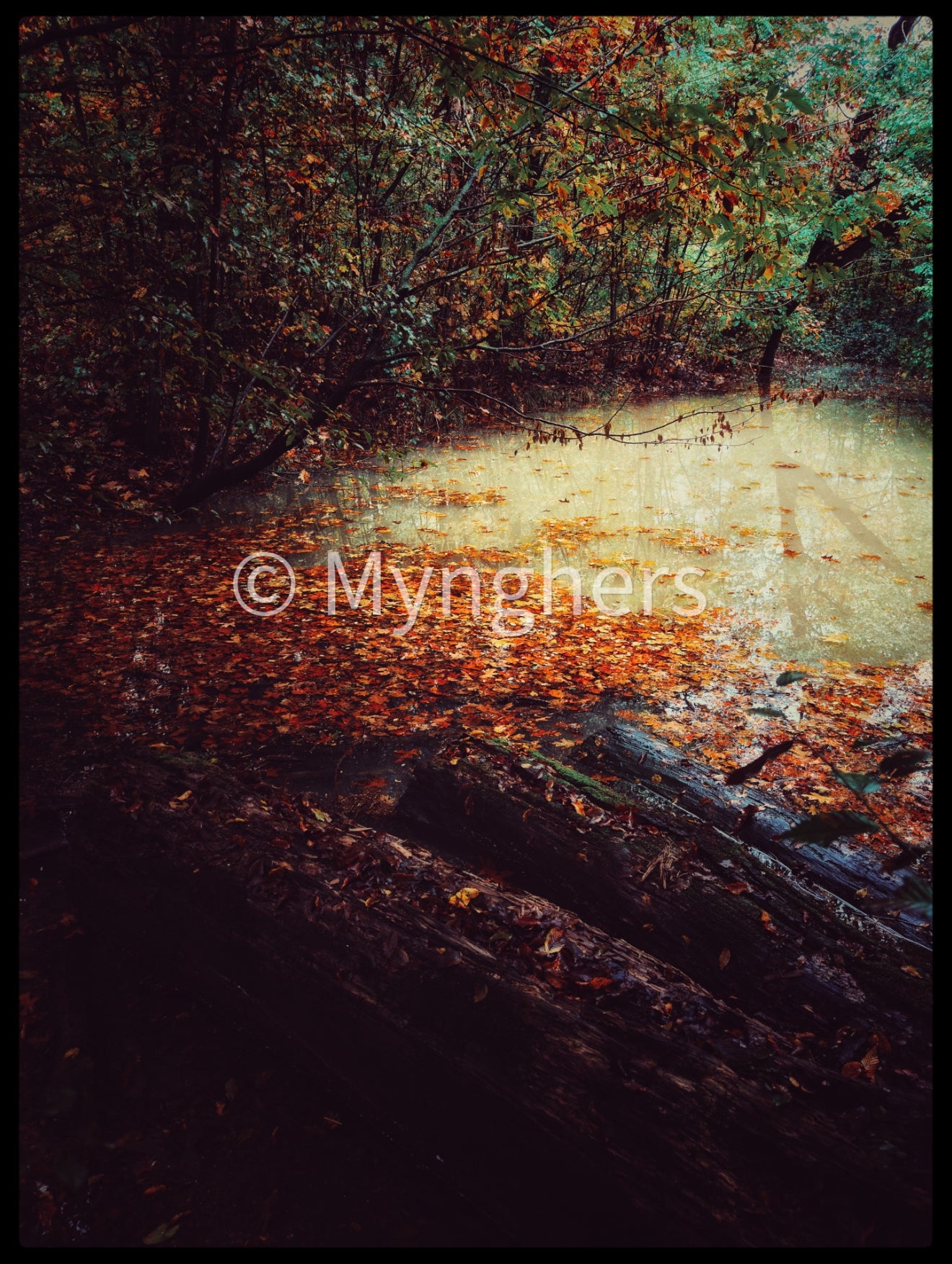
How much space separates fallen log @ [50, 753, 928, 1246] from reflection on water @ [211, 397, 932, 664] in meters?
4.50

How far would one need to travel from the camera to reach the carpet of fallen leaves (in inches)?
189

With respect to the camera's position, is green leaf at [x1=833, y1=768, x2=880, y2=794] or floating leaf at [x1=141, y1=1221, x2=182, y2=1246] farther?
floating leaf at [x1=141, y1=1221, x2=182, y2=1246]

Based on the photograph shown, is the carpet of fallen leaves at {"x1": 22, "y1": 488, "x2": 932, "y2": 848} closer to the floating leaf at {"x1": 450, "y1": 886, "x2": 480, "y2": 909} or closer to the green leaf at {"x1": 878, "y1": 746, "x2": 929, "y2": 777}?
the floating leaf at {"x1": 450, "y1": 886, "x2": 480, "y2": 909}

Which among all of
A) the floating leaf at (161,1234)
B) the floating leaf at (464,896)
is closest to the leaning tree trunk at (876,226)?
the floating leaf at (464,896)

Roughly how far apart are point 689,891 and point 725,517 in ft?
26.3

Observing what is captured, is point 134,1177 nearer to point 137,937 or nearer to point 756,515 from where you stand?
point 137,937

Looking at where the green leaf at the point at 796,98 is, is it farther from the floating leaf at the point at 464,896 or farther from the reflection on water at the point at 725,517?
the reflection on water at the point at 725,517

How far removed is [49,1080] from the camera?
2.65 metres

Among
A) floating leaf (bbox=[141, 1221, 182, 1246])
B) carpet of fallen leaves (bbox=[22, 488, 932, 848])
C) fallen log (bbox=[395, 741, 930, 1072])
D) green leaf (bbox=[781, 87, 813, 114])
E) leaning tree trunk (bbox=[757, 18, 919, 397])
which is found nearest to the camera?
floating leaf (bbox=[141, 1221, 182, 1246])

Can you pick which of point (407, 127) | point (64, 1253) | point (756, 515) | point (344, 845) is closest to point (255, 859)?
point (344, 845)

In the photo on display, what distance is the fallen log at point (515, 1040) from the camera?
1.92 metres

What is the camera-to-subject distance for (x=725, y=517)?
9.88m

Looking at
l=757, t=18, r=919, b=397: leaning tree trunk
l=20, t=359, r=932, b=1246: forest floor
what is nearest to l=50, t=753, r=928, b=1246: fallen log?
l=20, t=359, r=932, b=1246: forest floor

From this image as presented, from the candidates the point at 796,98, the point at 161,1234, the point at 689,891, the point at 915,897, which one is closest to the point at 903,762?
the point at 915,897
